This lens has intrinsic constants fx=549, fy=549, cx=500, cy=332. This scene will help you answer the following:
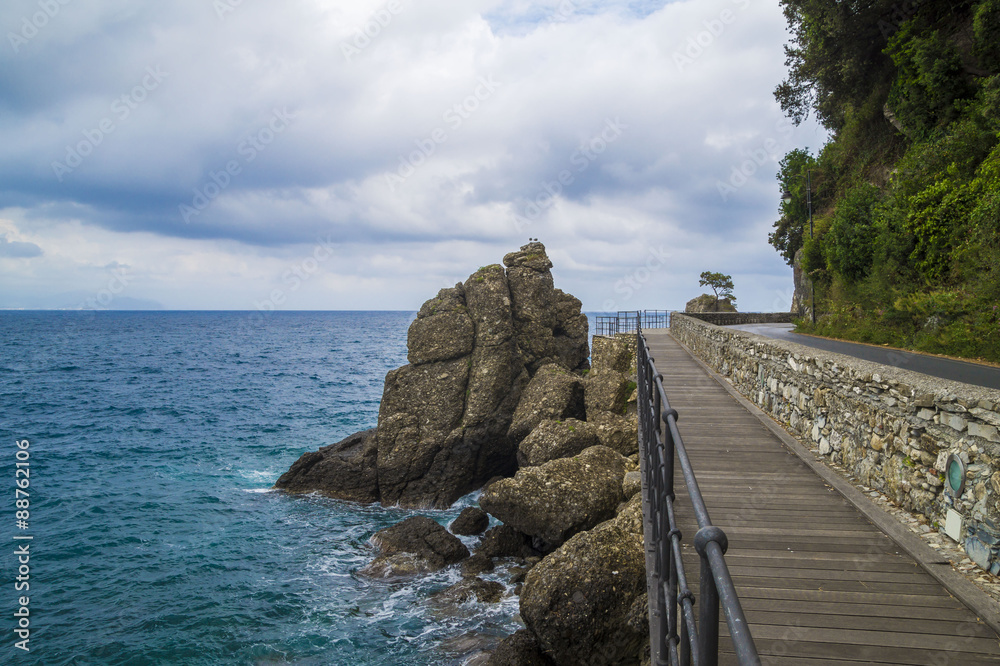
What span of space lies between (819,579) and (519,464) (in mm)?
14775

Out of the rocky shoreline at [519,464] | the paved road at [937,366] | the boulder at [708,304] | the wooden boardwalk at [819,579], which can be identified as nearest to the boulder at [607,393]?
the rocky shoreline at [519,464]

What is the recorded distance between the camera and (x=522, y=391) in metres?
22.0

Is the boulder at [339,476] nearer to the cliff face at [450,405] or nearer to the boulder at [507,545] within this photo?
the cliff face at [450,405]

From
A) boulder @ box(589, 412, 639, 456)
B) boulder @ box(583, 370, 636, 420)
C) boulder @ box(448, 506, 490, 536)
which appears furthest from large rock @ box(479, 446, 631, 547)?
boulder @ box(583, 370, 636, 420)

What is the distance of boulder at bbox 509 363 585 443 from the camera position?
19922 mm

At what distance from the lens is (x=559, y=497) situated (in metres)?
12.4

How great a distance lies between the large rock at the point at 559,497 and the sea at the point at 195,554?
176 cm

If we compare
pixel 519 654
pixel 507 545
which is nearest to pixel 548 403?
pixel 507 545

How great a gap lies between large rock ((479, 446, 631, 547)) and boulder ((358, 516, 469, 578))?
2.35m

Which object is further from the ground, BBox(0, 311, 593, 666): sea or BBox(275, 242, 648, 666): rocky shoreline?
BBox(275, 242, 648, 666): rocky shoreline

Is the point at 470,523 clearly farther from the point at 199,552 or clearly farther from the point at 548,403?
the point at 199,552

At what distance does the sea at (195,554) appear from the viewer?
1155cm

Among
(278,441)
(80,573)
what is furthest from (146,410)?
(80,573)

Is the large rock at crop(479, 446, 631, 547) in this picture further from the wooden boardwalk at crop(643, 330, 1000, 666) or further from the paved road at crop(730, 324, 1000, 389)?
the paved road at crop(730, 324, 1000, 389)
